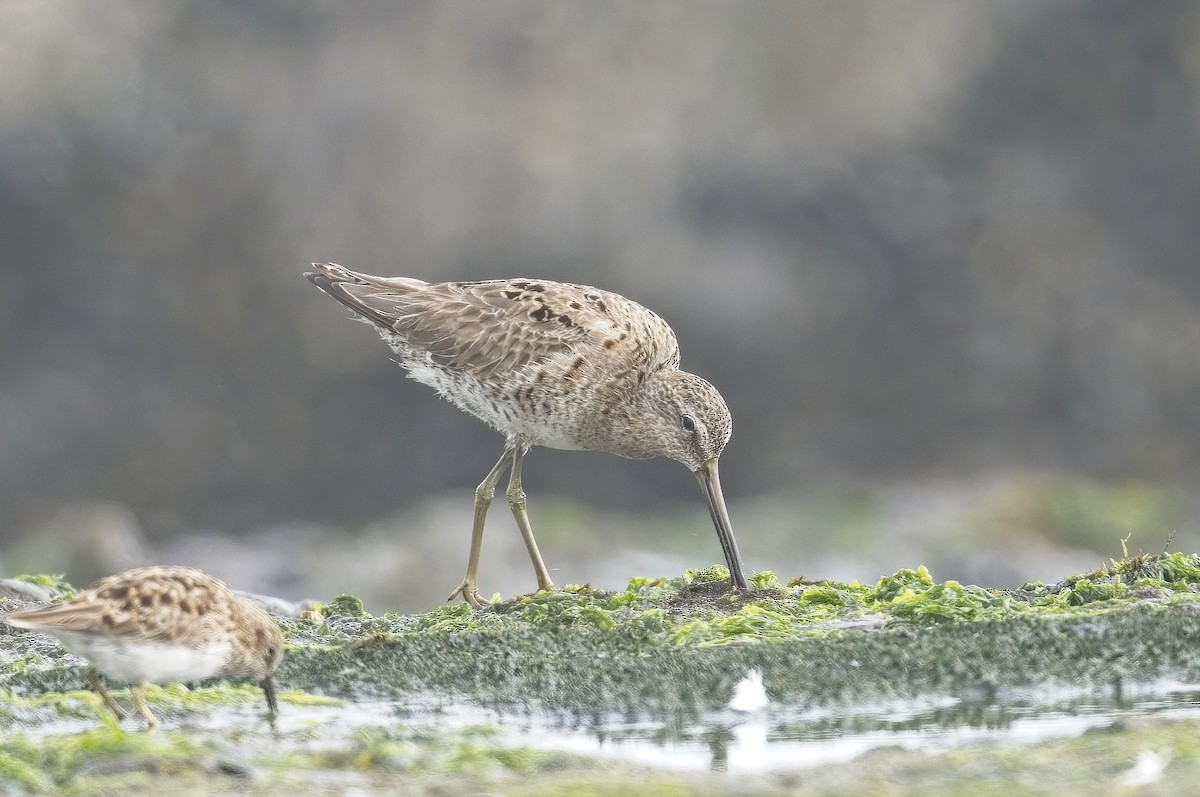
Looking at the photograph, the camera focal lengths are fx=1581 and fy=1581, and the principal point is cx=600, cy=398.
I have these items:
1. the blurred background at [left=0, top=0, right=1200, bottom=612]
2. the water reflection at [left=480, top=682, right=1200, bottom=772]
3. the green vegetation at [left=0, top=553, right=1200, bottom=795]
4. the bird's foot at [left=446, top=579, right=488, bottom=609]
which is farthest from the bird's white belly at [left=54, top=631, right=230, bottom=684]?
the blurred background at [left=0, top=0, right=1200, bottom=612]

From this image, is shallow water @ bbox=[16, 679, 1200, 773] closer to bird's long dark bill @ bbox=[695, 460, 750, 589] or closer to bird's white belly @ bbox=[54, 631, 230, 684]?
bird's white belly @ bbox=[54, 631, 230, 684]

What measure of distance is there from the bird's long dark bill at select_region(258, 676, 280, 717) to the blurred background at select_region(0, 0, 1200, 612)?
10136 mm

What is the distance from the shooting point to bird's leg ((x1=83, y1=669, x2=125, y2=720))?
20.5 ft

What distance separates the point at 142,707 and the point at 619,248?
499 inches

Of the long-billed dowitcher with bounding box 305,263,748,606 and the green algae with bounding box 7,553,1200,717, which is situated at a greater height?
the long-billed dowitcher with bounding box 305,263,748,606

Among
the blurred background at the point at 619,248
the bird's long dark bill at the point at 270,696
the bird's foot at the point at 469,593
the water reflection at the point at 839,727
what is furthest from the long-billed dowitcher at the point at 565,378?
the blurred background at the point at 619,248

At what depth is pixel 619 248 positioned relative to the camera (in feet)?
60.0

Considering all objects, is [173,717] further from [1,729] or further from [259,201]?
[259,201]

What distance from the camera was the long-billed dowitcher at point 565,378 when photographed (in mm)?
9070

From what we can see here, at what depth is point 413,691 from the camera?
6652mm

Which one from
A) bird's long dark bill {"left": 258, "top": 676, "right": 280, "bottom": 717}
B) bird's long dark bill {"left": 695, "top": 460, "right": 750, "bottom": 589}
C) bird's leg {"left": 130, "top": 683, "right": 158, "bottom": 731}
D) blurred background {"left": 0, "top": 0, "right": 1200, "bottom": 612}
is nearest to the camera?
bird's leg {"left": 130, "top": 683, "right": 158, "bottom": 731}

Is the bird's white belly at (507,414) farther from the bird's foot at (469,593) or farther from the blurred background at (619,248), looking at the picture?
the blurred background at (619,248)

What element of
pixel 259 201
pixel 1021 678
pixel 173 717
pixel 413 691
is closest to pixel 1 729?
pixel 173 717

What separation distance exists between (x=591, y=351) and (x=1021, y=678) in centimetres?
354
